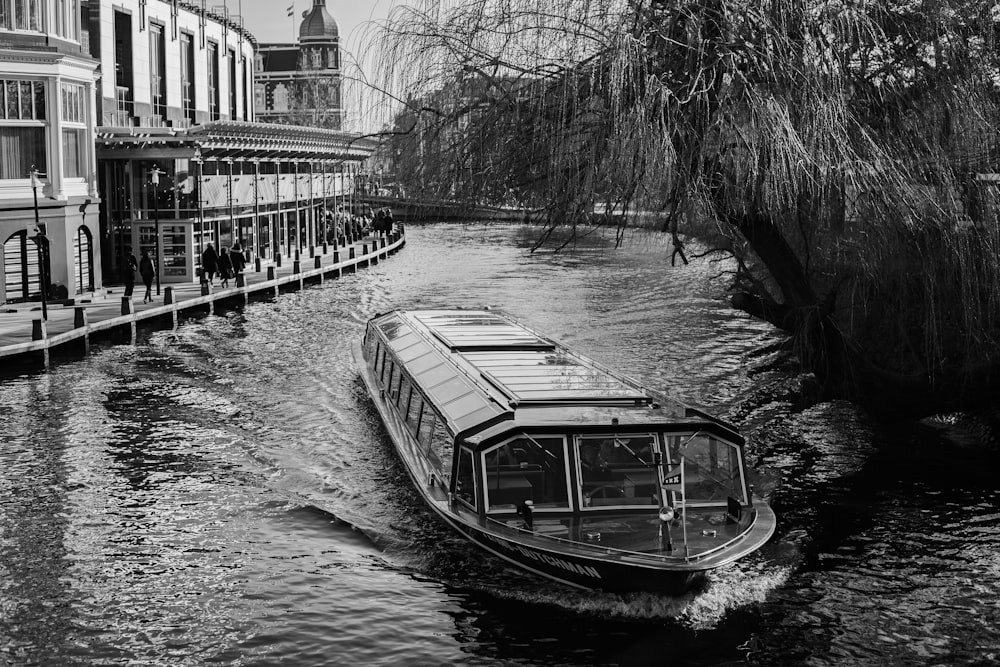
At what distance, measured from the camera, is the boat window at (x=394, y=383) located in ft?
84.5

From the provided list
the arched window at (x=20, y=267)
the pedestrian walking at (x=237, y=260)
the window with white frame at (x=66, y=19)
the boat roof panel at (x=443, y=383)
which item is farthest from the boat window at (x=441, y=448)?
the pedestrian walking at (x=237, y=260)

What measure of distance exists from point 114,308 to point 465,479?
27.6m

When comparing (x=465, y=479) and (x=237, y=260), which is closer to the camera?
(x=465, y=479)

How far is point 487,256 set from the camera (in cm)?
7312

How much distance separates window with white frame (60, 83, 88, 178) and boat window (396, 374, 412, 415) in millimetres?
24490

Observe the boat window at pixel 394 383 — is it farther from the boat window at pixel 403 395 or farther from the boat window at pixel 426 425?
the boat window at pixel 426 425

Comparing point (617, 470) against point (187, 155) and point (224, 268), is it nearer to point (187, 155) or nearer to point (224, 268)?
point (224, 268)

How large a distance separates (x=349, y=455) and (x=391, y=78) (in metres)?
8.66

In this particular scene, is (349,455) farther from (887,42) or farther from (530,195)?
(887,42)

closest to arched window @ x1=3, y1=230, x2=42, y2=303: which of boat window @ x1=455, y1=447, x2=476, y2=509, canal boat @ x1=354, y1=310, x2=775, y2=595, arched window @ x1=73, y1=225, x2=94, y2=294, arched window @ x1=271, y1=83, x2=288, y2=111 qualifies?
arched window @ x1=73, y1=225, x2=94, y2=294

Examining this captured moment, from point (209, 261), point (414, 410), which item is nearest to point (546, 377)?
point (414, 410)

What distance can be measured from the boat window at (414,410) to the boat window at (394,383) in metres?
2.10

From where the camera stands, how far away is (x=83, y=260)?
4522cm

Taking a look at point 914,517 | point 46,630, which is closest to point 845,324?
point 914,517
